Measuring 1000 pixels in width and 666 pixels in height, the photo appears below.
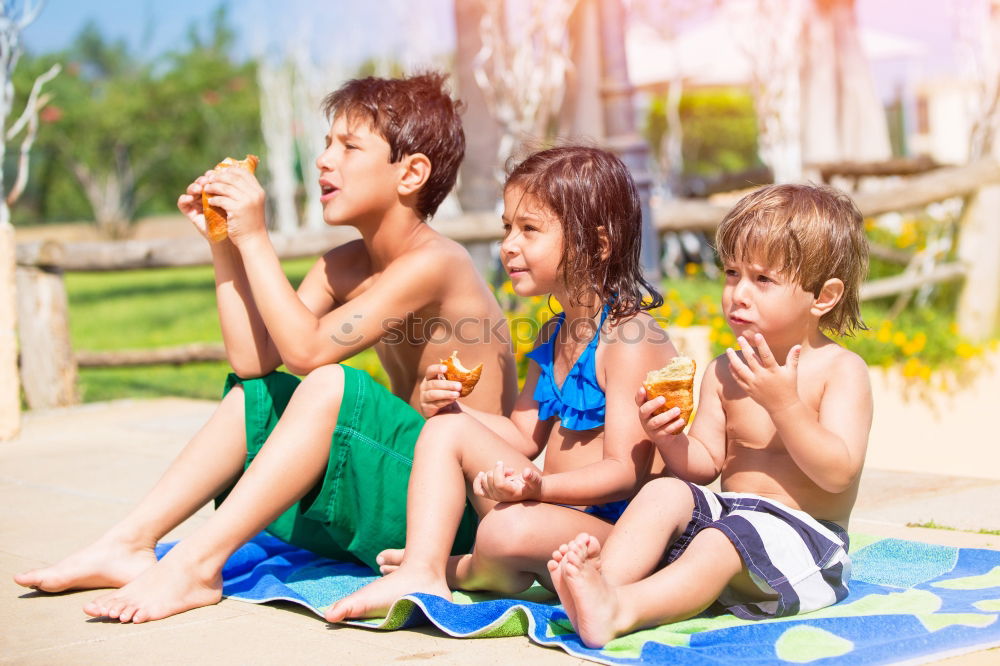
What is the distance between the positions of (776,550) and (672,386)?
41 cm

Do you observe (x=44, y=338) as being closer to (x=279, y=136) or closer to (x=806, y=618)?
(x=806, y=618)

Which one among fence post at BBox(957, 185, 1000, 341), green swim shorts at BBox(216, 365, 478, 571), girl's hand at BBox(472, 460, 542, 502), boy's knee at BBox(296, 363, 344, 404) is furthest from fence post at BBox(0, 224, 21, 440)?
fence post at BBox(957, 185, 1000, 341)

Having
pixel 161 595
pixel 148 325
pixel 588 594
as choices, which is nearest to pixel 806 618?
pixel 588 594

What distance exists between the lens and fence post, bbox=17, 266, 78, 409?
6.21 m

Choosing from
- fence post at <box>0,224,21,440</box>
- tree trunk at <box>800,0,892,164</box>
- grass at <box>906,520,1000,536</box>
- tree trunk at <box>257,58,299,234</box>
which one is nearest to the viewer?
grass at <box>906,520,1000,536</box>

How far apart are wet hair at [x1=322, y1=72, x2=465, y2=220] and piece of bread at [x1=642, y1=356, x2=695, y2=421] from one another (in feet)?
3.68

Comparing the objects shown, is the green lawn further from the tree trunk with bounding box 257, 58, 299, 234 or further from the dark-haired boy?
the tree trunk with bounding box 257, 58, 299, 234

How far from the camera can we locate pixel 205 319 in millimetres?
12734

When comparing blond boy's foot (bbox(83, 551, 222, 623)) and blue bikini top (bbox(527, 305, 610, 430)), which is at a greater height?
blue bikini top (bbox(527, 305, 610, 430))

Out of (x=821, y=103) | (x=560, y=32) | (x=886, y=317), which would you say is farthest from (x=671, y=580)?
(x=821, y=103)

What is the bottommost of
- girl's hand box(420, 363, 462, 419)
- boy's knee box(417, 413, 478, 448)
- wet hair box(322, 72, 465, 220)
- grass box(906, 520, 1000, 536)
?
grass box(906, 520, 1000, 536)

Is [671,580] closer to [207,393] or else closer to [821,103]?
[207,393]

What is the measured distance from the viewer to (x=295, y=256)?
6578mm

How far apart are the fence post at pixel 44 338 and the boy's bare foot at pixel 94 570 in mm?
3726
